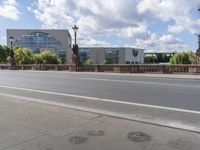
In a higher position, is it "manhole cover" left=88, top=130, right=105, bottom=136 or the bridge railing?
the bridge railing

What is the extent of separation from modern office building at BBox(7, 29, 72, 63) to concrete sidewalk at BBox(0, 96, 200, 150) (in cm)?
16197

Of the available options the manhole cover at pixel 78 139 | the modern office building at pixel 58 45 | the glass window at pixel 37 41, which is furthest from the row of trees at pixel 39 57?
the manhole cover at pixel 78 139

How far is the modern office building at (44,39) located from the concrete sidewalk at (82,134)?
161971 millimetres

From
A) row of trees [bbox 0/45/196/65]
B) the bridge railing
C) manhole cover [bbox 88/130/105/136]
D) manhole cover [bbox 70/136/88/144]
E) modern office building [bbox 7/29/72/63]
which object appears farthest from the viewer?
modern office building [bbox 7/29/72/63]

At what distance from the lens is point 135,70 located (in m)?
31.8

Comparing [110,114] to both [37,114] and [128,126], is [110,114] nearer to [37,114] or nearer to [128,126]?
[128,126]

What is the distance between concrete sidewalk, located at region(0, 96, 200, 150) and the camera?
227 inches

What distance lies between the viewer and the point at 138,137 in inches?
247

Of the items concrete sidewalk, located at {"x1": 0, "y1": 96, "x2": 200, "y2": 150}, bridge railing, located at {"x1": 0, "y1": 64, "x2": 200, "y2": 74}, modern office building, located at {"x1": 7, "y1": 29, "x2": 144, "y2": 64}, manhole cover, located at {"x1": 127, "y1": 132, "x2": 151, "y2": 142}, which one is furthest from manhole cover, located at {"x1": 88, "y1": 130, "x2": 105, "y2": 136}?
modern office building, located at {"x1": 7, "y1": 29, "x2": 144, "y2": 64}

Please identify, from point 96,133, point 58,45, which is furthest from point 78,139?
point 58,45

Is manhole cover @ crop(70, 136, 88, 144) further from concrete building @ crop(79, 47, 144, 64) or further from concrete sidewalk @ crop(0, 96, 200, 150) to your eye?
concrete building @ crop(79, 47, 144, 64)

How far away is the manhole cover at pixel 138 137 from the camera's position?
6.13 metres

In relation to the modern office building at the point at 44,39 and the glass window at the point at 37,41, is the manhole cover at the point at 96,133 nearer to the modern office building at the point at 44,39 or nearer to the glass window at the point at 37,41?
the modern office building at the point at 44,39

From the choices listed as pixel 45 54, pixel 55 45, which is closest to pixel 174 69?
pixel 45 54
